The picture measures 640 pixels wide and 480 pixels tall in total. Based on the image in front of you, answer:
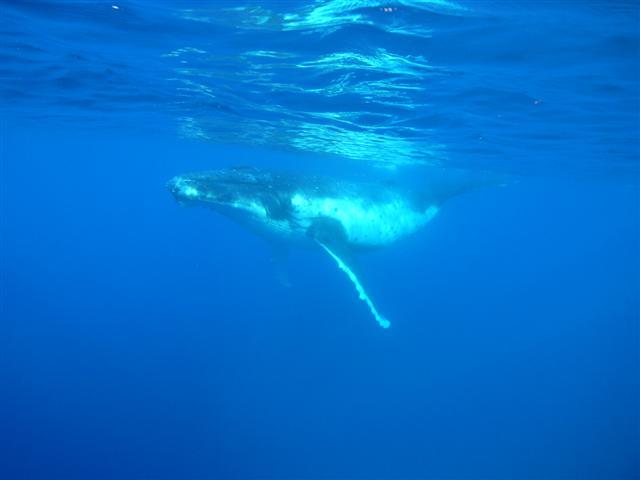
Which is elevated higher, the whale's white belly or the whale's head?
the whale's white belly

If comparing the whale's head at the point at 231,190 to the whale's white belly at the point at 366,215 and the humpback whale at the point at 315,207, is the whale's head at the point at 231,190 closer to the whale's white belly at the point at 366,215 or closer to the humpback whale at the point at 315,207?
the humpback whale at the point at 315,207

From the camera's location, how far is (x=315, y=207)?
42.8 ft

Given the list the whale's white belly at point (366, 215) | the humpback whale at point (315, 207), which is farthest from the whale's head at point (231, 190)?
the whale's white belly at point (366, 215)

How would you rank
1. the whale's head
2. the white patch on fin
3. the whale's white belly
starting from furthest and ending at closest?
the whale's white belly
the white patch on fin
the whale's head

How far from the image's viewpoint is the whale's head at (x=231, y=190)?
10.3 meters

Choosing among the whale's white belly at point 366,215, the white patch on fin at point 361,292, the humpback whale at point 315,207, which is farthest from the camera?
the whale's white belly at point 366,215

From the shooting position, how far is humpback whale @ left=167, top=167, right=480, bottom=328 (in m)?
11.0

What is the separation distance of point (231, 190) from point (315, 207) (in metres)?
2.70

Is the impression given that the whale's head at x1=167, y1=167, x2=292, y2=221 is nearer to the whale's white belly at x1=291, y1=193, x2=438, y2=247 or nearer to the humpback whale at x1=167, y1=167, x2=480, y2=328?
the humpback whale at x1=167, y1=167, x2=480, y2=328

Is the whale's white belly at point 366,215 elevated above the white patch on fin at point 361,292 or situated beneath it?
elevated above

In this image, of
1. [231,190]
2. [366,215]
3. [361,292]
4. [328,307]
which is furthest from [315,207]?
[328,307]

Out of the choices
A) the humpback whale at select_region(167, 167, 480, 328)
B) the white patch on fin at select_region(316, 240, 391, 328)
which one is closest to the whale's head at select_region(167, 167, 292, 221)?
the humpback whale at select_region(167, 167, 480, 328)

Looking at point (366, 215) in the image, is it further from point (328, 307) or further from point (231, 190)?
point (328, 307)

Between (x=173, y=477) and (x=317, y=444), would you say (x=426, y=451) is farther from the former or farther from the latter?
(x=173, y=477)
